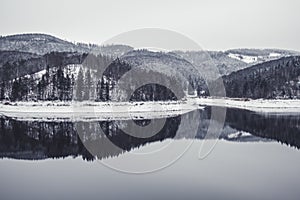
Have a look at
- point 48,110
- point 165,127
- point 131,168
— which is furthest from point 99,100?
point 131,168

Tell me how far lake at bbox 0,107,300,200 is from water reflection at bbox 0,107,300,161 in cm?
6

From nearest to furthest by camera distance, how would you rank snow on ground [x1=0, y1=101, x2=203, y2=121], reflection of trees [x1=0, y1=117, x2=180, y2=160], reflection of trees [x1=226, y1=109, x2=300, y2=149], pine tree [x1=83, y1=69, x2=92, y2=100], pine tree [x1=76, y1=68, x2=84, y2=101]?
1. reflection of trees [x1=0, y1=117, x2=180, y2=160]
2. reflection of trees [x1=226, y1=109, x2=300, y2=149]
3. snow on ground [x1=0, y1=101, x2=203, y2=121]
4. pine tree [x1=76, y1=68, x2=84, y2=101]
5. pine tree [x1=83, y1=69, x2=92, y2=100]

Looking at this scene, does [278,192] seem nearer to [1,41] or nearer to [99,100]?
[99,100]

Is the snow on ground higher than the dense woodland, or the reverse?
the dense woodland

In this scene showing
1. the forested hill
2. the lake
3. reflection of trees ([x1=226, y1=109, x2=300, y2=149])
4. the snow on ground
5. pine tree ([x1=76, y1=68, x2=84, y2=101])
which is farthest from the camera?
the forested hill

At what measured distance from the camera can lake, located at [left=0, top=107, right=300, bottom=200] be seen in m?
13.1

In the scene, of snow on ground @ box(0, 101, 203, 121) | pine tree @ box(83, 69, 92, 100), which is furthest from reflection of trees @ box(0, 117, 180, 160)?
pine tree @ box(83, 69, 92, 100)

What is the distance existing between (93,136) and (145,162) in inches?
325

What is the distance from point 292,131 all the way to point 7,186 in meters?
24.1

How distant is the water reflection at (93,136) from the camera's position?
812 inches

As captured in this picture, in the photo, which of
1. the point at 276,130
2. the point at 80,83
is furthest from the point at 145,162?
Result: the point at 80,83

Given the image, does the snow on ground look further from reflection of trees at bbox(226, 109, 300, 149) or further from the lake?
the lake

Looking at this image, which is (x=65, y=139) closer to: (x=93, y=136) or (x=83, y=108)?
(x=93, y=136)

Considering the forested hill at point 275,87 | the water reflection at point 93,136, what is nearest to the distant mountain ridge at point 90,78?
the forested hill at point 275,87
